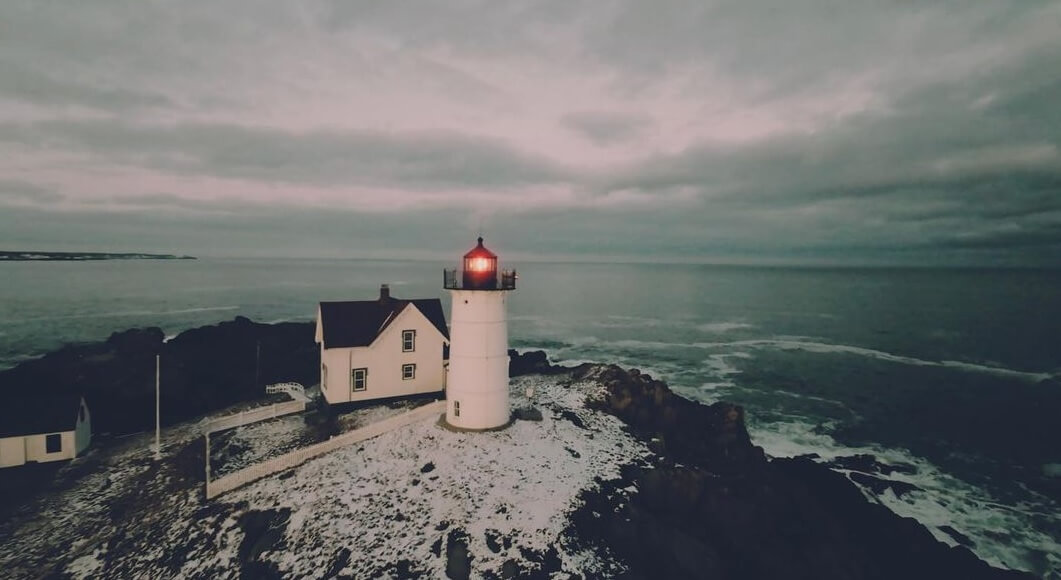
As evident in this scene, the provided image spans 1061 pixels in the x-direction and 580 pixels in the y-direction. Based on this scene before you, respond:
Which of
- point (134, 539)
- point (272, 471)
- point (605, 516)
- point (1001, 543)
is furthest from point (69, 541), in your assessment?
point (1001, 543)

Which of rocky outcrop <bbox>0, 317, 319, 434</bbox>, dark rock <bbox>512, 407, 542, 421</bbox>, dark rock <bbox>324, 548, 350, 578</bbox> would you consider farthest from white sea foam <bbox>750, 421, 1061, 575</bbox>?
rocky outcrop <bbox>0, 317, 319, 434</bbox>

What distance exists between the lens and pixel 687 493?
18.3 meters

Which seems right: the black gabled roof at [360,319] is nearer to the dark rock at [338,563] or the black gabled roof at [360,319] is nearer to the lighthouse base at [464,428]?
the lighthouse base at [464,428]

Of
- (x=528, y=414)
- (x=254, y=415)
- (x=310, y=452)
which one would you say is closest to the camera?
(x=310, y=452)

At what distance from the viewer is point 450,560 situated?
1440 centimetres

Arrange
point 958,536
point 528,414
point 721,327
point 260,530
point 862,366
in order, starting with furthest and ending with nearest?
point 721,327 → point 862,366 → point 528,414 → point 958,536 → point 260,530

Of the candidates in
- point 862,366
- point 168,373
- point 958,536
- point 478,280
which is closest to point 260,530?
point 478,280

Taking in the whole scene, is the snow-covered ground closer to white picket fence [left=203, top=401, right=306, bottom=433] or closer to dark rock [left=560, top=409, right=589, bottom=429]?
dark rock [left=560, top=409, right=589, bottom=429]

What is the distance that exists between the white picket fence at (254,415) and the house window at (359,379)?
3.03 metres

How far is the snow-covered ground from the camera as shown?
1477 centimetres

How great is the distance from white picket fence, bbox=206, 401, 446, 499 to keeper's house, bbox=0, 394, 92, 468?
30.5 ft

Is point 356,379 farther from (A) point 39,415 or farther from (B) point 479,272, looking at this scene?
(A) point 39,415

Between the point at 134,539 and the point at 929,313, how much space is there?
11070cm

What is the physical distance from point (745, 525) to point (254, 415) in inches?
885
